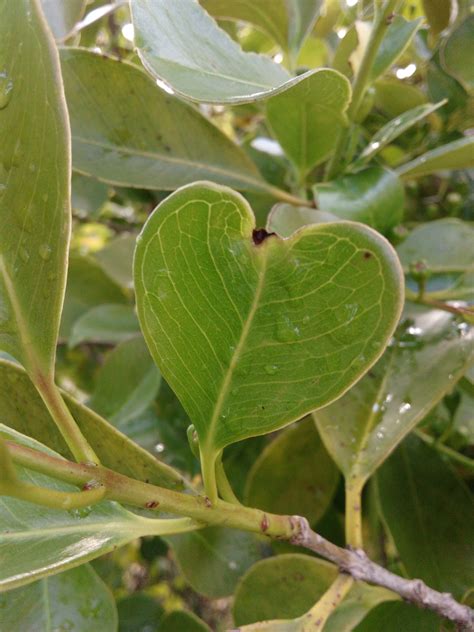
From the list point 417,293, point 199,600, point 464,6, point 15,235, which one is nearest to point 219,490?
point 15,235

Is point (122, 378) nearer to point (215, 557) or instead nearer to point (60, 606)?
point (215, 557)

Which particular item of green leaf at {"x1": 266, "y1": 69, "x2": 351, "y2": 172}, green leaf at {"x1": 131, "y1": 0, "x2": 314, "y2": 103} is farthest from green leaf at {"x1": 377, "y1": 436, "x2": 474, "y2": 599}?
green leaf at {"x1": 131, "y1": 0, "x2": 314, "y2": 103}

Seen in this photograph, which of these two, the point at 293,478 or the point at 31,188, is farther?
the point at 293,478

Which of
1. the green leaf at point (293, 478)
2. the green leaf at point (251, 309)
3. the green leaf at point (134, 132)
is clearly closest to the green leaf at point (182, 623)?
the green leaf at point (293, 478)

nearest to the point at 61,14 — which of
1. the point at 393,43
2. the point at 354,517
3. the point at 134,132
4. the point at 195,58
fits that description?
the point at 134,132

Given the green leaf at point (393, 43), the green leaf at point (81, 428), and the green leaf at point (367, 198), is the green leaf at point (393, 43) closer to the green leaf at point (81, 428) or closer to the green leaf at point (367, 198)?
the green leaf at point (367, 198)

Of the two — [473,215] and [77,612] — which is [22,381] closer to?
[77,612]
